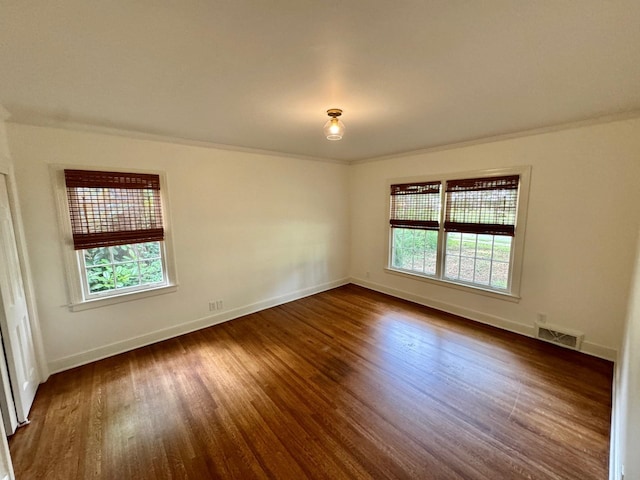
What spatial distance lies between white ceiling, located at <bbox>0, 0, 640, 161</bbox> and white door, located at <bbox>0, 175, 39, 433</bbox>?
100cm

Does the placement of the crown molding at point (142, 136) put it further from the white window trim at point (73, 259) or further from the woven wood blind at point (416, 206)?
the woven wood blind at point (416, 206)

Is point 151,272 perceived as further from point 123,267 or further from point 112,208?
point 112,208

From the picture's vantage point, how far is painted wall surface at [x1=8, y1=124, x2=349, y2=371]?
2541 millimetres

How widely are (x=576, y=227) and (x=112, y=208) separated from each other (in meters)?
5.00

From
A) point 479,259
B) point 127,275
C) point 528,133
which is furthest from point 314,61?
point 479,259

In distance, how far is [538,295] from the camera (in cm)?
314

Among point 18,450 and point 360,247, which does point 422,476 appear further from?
point 360,247

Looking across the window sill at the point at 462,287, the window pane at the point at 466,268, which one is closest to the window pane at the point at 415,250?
the window sill at the point at 462,287

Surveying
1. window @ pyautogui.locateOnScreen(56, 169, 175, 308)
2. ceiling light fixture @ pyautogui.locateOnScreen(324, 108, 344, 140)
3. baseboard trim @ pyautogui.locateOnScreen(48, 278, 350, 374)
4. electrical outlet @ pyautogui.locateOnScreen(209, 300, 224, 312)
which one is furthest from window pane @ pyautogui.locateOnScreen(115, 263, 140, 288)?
ceiling light fixture @ pyautogui.locateOnScreen(324, 108, 344, 140)

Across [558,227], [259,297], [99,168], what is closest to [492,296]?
[558,227]

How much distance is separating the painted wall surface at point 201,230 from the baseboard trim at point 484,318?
1.22 meters

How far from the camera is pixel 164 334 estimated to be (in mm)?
3307

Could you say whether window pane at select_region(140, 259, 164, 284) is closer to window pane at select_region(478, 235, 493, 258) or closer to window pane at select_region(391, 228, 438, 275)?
window pane at select_region(391, 228, 438, 275)

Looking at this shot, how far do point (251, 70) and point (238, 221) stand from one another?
2440mm
